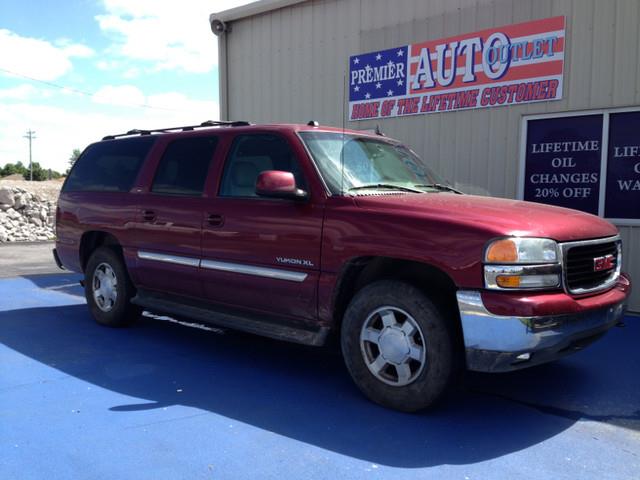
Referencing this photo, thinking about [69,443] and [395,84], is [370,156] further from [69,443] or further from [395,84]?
[395,84]

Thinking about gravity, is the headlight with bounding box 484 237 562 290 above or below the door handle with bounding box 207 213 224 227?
below

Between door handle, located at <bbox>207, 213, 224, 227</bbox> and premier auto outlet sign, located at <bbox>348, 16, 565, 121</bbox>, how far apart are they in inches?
183

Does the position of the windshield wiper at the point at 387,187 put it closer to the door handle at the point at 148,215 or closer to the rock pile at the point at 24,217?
the door handle at the point at 148,215

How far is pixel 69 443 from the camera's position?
3.31m

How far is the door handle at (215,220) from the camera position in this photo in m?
4.76

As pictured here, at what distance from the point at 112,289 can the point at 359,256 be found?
10.6ft

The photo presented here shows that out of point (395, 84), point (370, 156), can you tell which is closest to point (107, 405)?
point (370, 156)

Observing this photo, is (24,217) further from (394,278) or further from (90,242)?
(394,278)

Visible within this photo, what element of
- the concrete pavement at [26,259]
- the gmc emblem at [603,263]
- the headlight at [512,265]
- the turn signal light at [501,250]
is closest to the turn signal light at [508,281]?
the headlight at [512,265]

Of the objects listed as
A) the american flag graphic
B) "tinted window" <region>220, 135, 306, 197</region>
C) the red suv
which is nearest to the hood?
the red suv

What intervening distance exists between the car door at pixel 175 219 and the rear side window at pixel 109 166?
0.38m

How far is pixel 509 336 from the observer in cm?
330

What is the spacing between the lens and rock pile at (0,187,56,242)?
17672 millimetres

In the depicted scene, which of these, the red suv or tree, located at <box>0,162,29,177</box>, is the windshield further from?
tree, located at <box>0,162,29,177</box>
